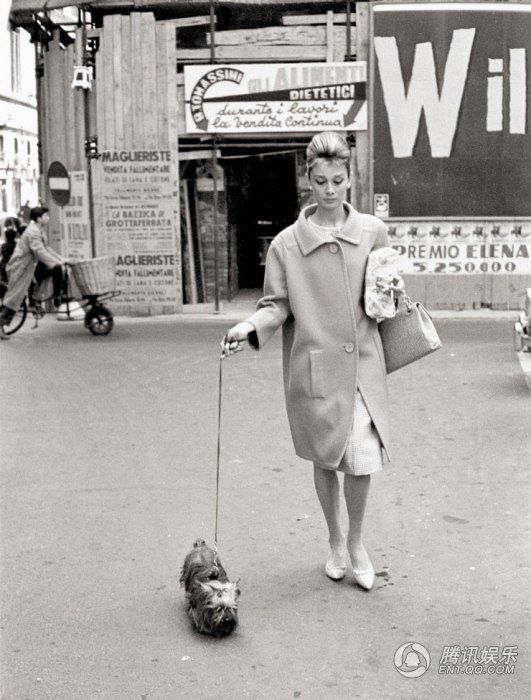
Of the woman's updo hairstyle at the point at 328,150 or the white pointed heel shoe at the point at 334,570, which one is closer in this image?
the woman's updo hairstyle at the point at 328,150

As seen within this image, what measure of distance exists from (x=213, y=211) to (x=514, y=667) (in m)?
13.1

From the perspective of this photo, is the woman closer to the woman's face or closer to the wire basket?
the woman's face

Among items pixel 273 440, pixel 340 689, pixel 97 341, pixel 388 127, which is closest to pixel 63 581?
pixel 340 689

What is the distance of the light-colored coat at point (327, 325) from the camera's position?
187 inches

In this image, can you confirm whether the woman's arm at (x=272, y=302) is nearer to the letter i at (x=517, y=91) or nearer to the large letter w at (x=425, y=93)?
the large letter w at (x=425, y=93)

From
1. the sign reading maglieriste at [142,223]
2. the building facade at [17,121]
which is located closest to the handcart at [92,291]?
the sign reading maglieriste at [142,223]

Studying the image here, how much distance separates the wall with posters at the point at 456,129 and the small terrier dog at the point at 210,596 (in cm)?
1196

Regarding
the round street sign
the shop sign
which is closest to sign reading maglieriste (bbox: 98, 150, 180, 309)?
the shop sign

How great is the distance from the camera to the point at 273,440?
8.03 m

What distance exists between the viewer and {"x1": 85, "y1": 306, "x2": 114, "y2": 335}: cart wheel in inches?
556

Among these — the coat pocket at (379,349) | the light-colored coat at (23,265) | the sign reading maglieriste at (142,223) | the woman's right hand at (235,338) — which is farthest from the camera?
the sign reading maglieriste at (142,223)

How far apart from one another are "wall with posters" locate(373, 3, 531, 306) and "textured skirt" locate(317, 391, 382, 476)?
11562 mm

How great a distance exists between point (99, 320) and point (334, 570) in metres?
9.55

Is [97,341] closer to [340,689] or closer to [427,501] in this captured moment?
[427,501]
